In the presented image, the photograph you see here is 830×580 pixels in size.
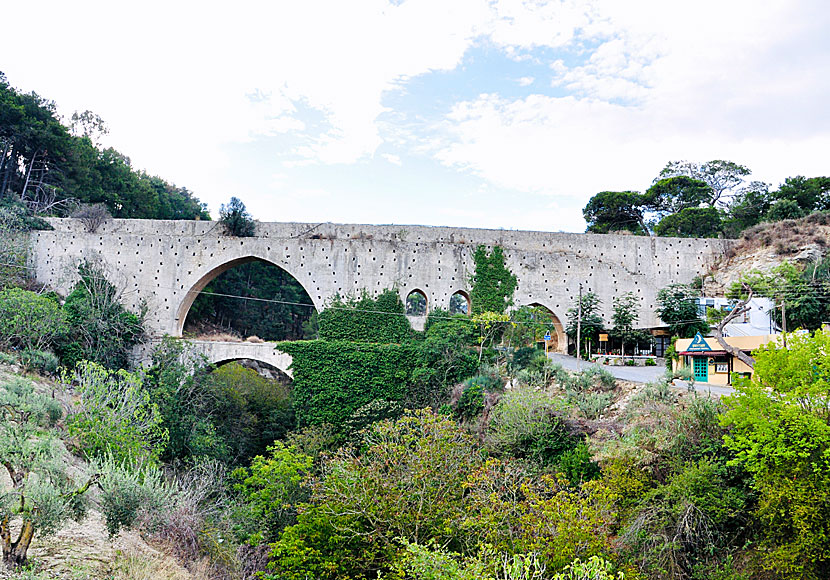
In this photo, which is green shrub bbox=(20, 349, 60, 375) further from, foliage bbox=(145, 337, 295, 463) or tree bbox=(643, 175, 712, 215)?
tree bbox=(643, 175, 712, 215)

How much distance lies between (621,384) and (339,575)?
7.74 metres

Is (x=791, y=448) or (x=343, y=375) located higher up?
(x=791, y=448)

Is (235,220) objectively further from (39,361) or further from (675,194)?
(675,194)

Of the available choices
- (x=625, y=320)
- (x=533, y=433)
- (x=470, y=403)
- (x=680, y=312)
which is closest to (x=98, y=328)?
(x=470, y=403)

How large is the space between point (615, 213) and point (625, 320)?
1374 cm

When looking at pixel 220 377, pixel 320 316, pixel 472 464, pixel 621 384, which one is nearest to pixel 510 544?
pixel 472 464

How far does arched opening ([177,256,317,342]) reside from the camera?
26078 mm

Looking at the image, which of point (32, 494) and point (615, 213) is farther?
point (615, 213)

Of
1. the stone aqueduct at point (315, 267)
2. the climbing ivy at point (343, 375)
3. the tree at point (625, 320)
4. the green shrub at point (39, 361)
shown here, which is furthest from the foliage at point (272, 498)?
the tree at point (625, 320)

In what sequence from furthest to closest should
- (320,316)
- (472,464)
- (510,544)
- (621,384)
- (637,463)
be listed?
(320,316), (621,384), (472,464), (637,463), (510,544)

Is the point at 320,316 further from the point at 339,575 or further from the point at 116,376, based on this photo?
the point at 339,575

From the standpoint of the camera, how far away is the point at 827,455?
302 inches

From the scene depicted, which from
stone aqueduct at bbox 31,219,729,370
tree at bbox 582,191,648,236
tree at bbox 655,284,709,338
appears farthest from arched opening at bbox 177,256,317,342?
tree at bbox 582,191,648,236

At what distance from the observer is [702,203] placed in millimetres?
31734
